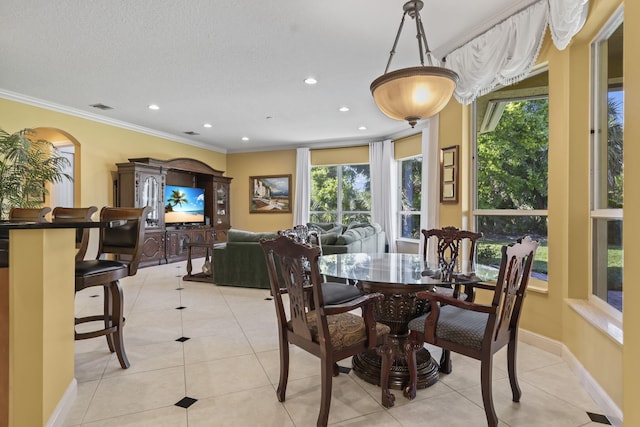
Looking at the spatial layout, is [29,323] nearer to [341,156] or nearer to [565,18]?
[565,18]

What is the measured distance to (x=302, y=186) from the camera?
27.4ft

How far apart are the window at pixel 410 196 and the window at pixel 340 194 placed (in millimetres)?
787

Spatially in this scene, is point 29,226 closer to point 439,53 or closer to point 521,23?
point 521,23

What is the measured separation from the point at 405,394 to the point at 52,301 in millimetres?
1897

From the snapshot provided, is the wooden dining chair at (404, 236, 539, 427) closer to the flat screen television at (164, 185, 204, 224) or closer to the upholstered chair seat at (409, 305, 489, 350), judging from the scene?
the upholstered chair seat at (409, 305, 489, 350)

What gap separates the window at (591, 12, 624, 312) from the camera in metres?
2.17

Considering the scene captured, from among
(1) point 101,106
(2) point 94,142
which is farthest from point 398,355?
(2) point 94,142

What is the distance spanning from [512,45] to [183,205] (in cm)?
657

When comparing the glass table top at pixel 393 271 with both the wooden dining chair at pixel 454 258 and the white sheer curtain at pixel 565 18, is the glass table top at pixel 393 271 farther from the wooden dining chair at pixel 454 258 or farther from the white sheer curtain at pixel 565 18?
the white sheer curtain at pixel 565 18

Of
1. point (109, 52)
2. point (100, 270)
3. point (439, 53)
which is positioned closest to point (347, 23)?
point (439, 53)

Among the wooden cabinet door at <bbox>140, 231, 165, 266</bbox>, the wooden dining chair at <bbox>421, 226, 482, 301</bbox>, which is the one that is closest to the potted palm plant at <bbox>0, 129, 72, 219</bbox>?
the wooden cabinet door at <bbox>140, 231, 165, 266</bbox>

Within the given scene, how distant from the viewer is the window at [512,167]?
3.00 m

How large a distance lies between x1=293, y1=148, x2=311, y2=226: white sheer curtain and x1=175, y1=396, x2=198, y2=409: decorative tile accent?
6.37 metres

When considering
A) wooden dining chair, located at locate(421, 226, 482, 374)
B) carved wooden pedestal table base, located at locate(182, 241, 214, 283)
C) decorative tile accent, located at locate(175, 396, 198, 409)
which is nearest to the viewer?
decorative tile accent, located at locate(175, 396, 198, 409)
